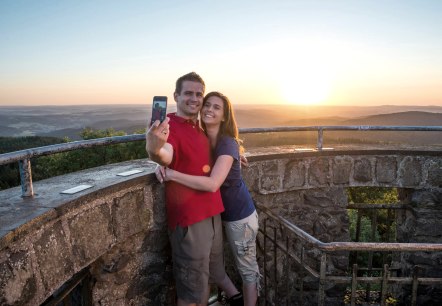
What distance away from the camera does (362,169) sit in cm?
461

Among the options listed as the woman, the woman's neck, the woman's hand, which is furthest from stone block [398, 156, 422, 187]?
the woman's hand

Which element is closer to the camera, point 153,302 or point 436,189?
point 153,302

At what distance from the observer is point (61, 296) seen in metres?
2.10

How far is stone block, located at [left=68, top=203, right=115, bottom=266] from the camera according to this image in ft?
6.70

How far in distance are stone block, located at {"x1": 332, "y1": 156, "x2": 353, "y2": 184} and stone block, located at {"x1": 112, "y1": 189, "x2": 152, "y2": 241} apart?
2.81 metres

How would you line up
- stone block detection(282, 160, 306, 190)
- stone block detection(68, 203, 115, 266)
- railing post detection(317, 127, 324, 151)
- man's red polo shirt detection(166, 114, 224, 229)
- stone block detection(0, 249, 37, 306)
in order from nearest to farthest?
1. stone block detection(0, 249, 37, 306)
2. stone block detection(68, 203, 115, 266)
3. man's red polo shirt detection(166, 114, 224, 229)
4. stone block detection(282, 160, 306, 190)
5. railing post detection(317, 127, 324, 151)

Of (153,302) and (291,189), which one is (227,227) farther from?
(291,189)

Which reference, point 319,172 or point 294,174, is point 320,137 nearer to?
point 319,172

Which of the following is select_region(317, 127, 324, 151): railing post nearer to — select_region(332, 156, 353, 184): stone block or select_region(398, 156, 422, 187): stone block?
select_region(332, 156, 353, 184): stone block

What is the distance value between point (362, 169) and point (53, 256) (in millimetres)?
3946

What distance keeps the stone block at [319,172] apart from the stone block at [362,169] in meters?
0.40

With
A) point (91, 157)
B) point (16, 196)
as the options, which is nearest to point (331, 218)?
point (16, 196)

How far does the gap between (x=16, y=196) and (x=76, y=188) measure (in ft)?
1.16

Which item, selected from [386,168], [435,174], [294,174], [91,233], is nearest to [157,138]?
[91,233]
